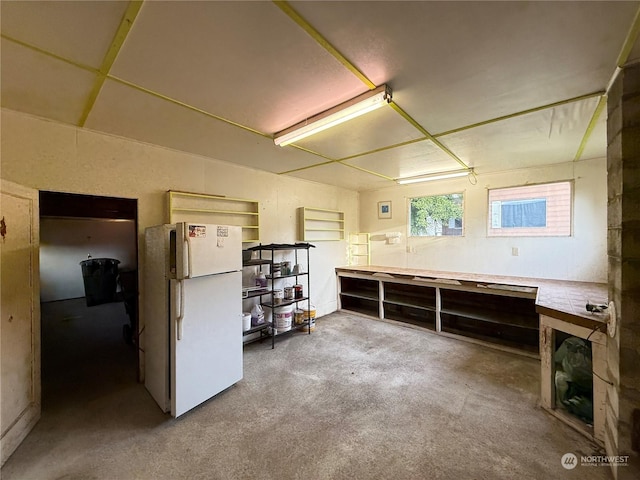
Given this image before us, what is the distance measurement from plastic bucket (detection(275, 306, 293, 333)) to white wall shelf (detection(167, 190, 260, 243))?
1101mm

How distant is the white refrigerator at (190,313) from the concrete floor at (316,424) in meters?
0.22

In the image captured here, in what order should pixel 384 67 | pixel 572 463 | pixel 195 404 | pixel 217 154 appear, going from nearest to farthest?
pixel 384 67
pixel 572 463
pixel 195 404
pixel 217 154

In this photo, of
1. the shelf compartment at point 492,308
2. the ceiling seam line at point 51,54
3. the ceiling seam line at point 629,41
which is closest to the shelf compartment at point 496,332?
the shelf compartment at point 492,308

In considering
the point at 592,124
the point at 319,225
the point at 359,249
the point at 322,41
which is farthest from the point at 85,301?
the point at 592,124

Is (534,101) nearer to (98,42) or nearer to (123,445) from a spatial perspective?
(98,42)

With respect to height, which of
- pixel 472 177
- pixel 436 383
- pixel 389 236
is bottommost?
pixel 436 383

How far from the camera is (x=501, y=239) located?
3889mm

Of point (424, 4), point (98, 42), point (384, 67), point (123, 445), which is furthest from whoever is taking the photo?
point (123, 445)

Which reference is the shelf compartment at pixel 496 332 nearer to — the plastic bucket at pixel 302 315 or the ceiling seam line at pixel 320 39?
the plastic bucket at pixel 302 315

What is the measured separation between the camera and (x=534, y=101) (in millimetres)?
1856

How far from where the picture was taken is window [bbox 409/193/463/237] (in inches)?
170

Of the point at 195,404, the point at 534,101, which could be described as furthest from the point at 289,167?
the point at 195,404

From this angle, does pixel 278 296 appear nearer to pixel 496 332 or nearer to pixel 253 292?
pixel 253 292

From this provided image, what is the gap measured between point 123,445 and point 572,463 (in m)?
3.08
